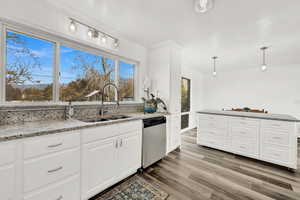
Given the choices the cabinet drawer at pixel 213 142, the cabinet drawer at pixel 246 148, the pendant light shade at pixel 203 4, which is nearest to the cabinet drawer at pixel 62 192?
the pendant light shade at pixel 203 4

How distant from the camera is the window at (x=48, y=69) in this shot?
58.8 inches

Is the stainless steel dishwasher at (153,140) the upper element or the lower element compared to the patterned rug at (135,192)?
upper

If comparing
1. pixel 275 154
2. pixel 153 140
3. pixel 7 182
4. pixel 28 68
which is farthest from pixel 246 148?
pixel 28 68

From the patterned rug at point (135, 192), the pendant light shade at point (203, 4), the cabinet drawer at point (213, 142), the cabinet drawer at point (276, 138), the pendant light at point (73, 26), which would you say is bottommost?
the patterned rug at point (135, 192)

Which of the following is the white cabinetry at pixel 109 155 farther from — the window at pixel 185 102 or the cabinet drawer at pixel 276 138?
the window at pixel 185 102

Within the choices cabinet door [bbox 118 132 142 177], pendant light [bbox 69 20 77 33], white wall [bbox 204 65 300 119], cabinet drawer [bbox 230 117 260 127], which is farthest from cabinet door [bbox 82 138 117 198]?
white wall [bbox 204 65 300 119]

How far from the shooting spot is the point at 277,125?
233cm

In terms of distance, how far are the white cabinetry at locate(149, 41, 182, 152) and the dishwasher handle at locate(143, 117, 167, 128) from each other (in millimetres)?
335

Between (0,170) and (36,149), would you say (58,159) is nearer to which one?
(36,149)

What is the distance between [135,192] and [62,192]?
856mm

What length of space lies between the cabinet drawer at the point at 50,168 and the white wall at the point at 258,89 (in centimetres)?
590

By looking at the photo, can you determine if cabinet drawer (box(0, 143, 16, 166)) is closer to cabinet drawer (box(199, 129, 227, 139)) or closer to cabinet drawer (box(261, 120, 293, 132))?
cabinet drawer (box(199, 129, 227, 139))

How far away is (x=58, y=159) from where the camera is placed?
1211 mm

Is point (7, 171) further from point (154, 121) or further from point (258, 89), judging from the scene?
point (258, 89)
